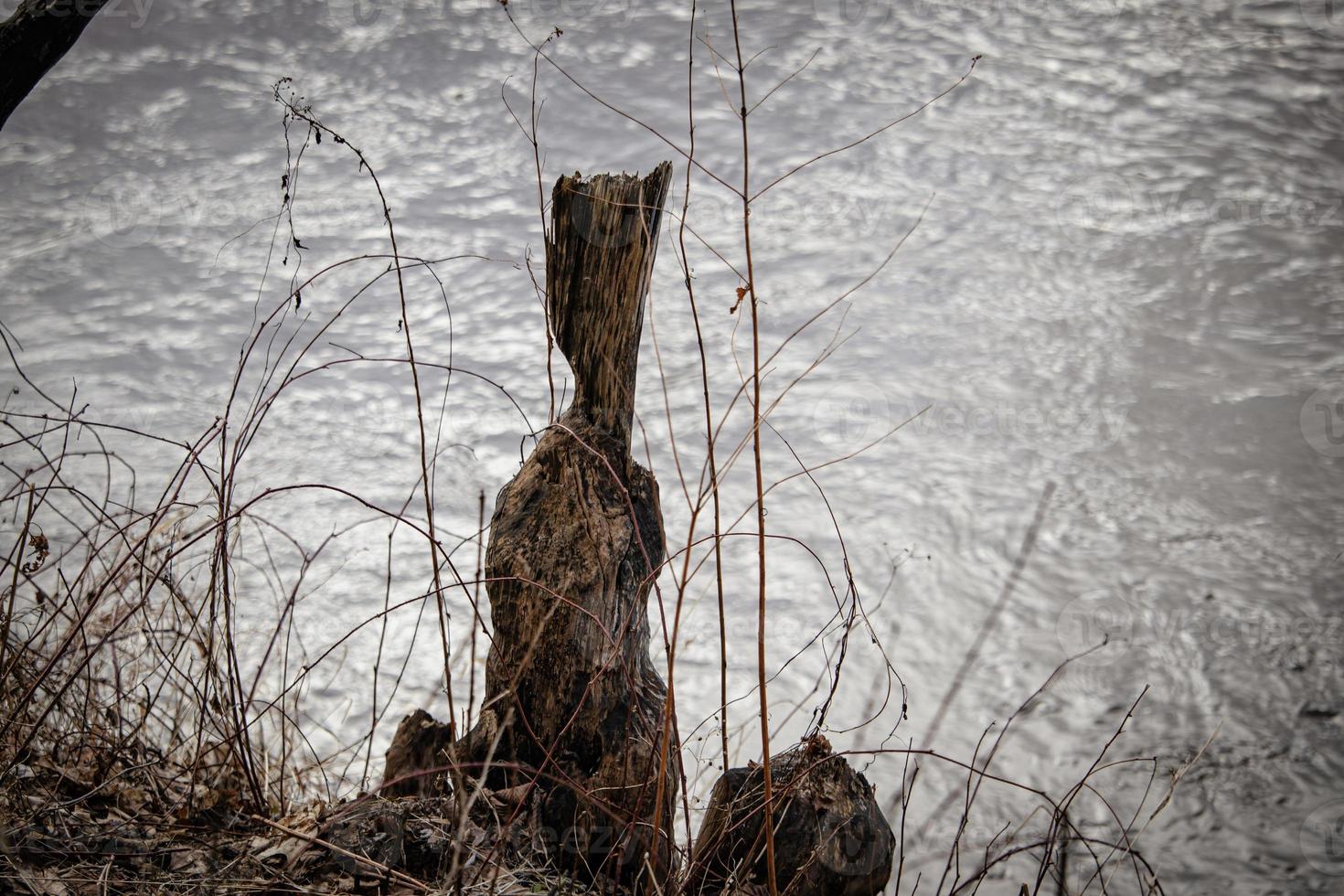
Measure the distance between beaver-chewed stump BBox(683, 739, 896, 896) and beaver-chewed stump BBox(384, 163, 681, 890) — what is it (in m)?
0.07

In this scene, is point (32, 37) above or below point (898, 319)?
above

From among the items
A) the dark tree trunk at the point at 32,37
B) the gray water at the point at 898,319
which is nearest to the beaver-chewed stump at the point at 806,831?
the gray water at the point at 898,319

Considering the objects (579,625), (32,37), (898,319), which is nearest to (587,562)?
(579,625)

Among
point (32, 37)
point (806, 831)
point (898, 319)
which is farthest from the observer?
point (898, 319)

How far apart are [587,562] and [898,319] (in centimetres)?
201

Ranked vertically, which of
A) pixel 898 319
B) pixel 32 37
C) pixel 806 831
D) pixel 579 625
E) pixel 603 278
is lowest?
pixel 898 319

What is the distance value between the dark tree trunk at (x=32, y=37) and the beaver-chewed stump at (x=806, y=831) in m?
0.97

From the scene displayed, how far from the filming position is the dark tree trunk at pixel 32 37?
41.9 inches

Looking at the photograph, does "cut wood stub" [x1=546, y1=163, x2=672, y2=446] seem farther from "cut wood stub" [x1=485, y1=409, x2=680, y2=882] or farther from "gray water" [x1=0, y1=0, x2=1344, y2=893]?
"gray water" [x1=0, y1=0, x2=1344, y2=893]

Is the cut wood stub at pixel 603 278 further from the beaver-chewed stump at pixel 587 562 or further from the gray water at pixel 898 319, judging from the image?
the gray water at pixel 898 319

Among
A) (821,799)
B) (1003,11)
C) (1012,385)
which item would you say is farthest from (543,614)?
(1003,11)

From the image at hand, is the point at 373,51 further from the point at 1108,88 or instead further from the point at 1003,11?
the point at 1108,88

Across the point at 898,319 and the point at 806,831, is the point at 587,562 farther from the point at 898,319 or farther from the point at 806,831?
the point at 898,319

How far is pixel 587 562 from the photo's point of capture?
1.25 m
